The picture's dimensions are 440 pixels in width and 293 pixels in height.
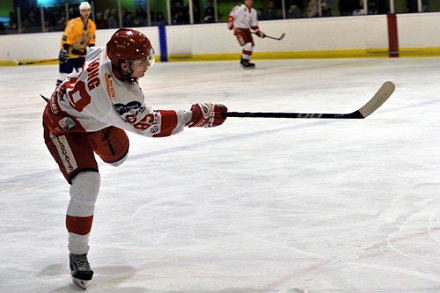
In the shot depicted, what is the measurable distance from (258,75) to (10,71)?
639 centimetres

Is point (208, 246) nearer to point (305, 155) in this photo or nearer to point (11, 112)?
point (305, 155)

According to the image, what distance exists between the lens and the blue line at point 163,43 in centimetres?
1716

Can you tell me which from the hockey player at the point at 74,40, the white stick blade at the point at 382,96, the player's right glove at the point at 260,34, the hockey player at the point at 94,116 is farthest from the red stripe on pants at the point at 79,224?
the player's right glove at the point at 260,34

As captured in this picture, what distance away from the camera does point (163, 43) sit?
1723cm

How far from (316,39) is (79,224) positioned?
39.6 ft

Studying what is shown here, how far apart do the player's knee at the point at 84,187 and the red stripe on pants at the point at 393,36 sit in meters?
11.3

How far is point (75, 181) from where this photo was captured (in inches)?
134

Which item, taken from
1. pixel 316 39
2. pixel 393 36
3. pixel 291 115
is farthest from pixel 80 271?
pixel 316 39

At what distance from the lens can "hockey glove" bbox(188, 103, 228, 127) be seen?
3518mm

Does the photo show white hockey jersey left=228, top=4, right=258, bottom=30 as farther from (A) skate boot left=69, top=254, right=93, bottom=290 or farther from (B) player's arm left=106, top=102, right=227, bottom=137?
(A) skate boot left=69, top=254, right=93, bottom=290

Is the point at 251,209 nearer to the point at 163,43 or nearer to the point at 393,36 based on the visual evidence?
the point at 393,36

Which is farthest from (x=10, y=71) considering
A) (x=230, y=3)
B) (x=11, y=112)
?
(x=11, y=112)

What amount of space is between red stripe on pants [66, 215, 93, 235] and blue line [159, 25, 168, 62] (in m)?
13.9

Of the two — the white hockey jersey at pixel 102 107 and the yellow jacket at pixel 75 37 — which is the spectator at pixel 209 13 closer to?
the yellow jacket at pixel 75 37
